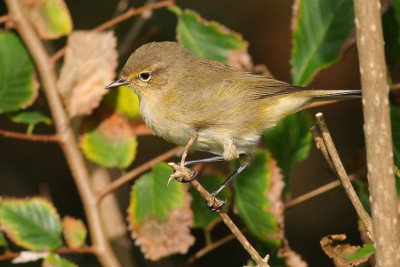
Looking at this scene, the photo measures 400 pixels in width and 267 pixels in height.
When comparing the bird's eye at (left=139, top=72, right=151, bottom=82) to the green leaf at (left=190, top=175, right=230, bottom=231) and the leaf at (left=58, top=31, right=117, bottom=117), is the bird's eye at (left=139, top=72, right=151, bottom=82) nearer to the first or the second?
the leaf at (left=58, top=31, right=117, bottom=117)

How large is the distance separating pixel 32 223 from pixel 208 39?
882 millimetres

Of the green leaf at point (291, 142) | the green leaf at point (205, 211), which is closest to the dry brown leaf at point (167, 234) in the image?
the green leaf at point (205, 211)

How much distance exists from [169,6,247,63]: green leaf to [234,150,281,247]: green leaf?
0.40 meters

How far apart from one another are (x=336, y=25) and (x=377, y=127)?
1138 mm

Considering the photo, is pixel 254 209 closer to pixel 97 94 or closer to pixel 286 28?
pixel 97 94

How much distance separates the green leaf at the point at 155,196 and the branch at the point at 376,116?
1080mm

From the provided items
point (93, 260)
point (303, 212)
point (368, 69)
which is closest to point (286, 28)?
point (303, 212)

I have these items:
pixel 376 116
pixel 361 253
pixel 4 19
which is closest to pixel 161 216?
pixel 361 253

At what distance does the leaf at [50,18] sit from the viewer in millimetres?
2604

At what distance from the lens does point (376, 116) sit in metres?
1.37

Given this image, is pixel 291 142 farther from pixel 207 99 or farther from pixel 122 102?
pixel 122 102

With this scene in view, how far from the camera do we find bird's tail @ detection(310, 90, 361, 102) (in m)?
2.41

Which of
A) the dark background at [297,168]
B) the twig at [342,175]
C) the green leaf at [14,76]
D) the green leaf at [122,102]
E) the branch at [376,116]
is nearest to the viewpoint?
the branch at [376,116]

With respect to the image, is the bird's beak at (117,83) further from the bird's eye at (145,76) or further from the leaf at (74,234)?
the leaf at (74,234)
